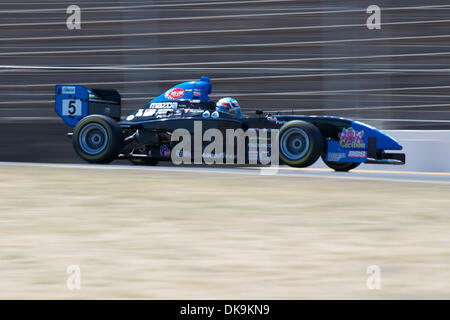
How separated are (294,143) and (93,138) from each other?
9.59 ft

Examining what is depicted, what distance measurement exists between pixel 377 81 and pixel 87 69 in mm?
4522

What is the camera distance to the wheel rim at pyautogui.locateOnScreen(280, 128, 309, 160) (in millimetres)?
11484

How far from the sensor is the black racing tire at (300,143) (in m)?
11.4

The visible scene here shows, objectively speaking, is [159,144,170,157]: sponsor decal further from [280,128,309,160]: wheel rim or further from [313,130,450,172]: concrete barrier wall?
[313,130,450,172]: concrete barrier wall

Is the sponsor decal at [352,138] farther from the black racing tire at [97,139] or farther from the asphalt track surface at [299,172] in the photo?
the black racing tire at [97,139]

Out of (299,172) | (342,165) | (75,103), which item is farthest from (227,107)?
(75,103)

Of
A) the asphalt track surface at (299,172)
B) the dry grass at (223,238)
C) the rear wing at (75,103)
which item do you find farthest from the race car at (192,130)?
the dry grass at (223,238)

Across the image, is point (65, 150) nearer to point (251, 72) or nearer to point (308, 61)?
point (251, 72)

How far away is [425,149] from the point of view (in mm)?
12312

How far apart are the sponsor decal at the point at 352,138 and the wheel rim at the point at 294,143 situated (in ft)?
1.64

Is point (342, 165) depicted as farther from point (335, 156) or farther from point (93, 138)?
point (93, 138)

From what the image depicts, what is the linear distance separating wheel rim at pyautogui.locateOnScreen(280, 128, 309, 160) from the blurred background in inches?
72.0

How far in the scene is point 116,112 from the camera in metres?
13.3

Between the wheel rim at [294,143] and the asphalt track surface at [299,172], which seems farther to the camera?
the wheel rim at [294,143]
